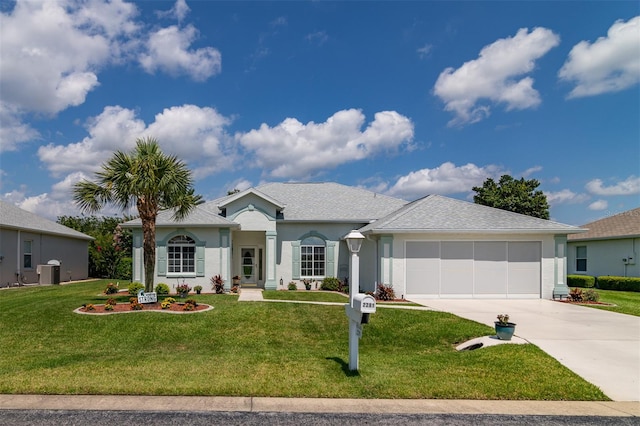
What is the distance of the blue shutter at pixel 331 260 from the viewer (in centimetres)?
2228


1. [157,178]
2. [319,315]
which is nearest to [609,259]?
[319,315]

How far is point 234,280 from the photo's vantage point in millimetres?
22250

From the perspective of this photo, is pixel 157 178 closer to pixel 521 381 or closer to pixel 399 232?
pixel 399 232

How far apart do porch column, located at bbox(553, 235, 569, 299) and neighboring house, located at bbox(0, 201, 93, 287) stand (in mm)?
26893

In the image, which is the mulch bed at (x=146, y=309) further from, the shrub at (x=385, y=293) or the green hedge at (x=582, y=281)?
the green hedge at (x=582, y=281)

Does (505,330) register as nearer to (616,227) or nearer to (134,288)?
(134,288)

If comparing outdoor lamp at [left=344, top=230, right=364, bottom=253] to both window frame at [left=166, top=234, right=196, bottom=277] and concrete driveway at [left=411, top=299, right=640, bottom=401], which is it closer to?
concrete driveway at [left=411, top=299, right=640, bottom=401]

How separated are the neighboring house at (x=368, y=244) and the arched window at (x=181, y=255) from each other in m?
0.05

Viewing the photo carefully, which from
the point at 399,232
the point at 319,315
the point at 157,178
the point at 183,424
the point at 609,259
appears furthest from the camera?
the point at 609,259

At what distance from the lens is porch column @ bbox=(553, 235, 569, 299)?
18.0 metres

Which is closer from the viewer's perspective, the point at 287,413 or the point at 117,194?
the point at 287,413

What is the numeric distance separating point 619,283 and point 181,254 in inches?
930

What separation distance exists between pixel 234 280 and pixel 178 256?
3.24 m

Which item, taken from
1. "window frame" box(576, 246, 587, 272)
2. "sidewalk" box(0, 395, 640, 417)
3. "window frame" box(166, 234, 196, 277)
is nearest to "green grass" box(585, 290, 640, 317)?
"window frame" box(576, 246, 587, 272)
